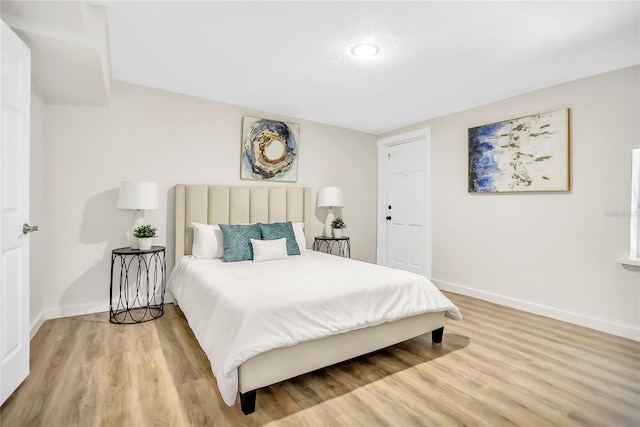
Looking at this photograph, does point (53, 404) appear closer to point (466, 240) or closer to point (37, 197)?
point (37, 197)

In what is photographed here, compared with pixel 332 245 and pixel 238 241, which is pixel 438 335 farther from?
pixel 332 245

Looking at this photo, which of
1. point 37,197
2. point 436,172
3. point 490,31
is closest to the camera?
point 490,31

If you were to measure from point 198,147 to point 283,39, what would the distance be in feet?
5.85

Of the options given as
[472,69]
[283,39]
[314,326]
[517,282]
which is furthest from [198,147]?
[517,282]

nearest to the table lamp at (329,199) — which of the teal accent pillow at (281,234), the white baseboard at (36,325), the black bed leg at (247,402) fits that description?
the teal accent pillow at (281,234)

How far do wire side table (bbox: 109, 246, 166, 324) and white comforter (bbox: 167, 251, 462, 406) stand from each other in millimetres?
599

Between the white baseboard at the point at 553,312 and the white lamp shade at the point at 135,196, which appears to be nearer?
the white baseboard at the point at 553,312

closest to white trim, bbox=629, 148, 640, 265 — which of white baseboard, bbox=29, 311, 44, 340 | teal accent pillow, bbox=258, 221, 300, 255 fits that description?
teal accent pillow, bbox=258, 221, 300, 255

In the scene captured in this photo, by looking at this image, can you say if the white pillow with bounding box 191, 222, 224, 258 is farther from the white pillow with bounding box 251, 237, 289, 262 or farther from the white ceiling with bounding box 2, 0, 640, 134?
the white ceiling with bounding box 2, 0, 640, 134

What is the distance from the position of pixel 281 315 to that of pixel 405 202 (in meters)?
3.48

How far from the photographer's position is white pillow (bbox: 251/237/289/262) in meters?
3.18

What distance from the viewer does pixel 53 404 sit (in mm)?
1743

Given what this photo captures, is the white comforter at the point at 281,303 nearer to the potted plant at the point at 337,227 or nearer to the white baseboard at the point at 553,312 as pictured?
the white baseboard at the point at 553,312

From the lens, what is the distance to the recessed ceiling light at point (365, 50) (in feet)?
8.22
